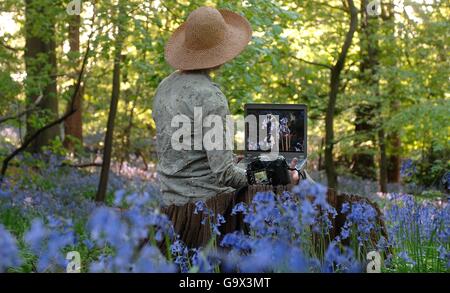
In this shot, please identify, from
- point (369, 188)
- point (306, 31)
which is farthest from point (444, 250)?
point (369, 188)

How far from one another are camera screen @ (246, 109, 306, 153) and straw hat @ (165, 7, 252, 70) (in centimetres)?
57

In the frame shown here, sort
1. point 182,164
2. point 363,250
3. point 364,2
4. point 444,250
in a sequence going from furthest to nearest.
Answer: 1. point 364,2
2. point 182,164
3. point 363,250
4. point 444,250

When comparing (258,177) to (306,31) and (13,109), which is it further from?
(306,31)

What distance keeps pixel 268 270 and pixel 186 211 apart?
1.22m

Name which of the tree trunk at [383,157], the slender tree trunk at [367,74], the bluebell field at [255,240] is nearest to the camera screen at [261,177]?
the bluebell field at [255,240]

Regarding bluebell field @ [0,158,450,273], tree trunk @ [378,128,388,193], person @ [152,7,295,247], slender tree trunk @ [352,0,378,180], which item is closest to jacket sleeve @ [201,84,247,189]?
person @ [152,7,295,247]

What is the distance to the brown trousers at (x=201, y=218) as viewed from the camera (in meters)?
4.16

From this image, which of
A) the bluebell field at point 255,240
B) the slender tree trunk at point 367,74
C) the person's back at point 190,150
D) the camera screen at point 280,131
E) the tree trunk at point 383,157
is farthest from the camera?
the tree trunk at point 383,157

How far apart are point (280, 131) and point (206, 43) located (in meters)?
0.90

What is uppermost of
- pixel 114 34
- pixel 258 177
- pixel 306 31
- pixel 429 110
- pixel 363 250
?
pixel 306 31

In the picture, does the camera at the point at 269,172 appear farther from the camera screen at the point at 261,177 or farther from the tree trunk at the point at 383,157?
the tree trunk at the point at 383,157

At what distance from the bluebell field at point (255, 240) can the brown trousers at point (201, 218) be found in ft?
0.23

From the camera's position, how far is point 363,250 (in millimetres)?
4020

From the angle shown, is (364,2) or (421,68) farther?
(364,2)
